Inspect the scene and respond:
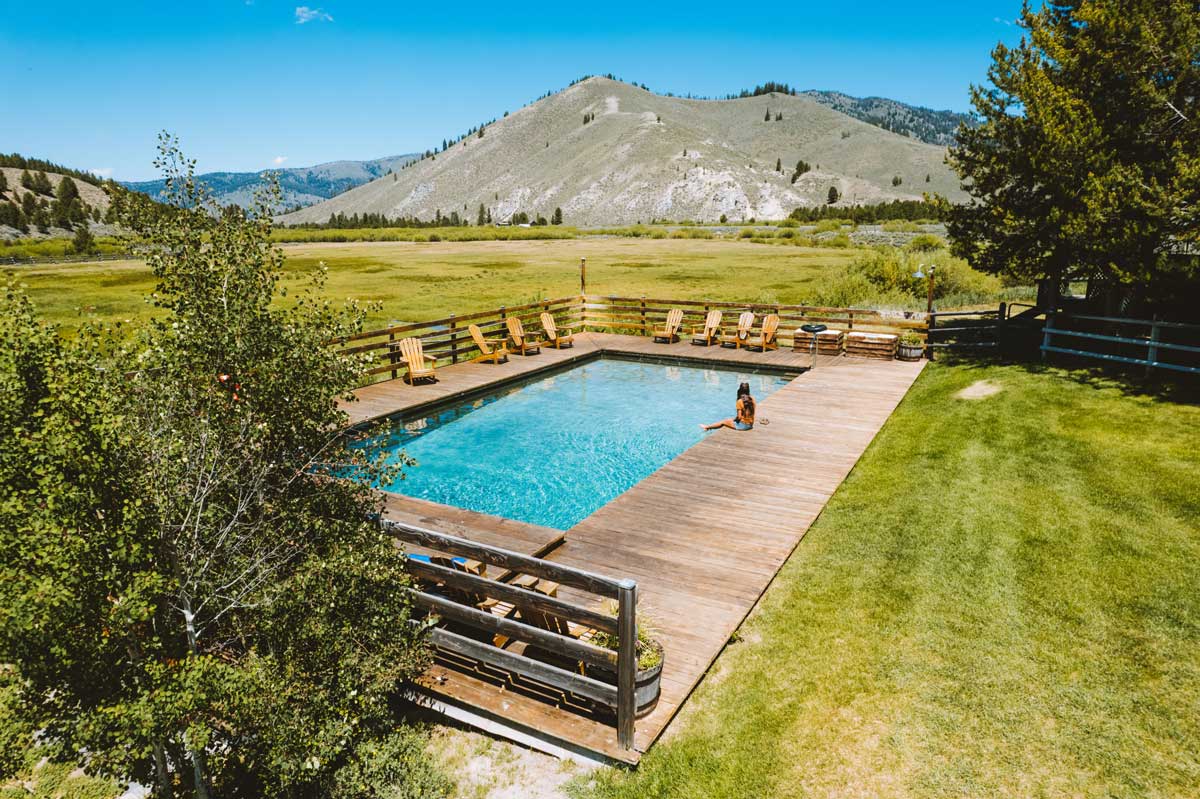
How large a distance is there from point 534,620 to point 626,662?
1.14m

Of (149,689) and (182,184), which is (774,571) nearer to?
(149,689)

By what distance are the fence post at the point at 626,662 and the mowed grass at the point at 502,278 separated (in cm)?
2174

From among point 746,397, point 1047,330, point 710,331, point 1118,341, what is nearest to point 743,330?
point 710,331

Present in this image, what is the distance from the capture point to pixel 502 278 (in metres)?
47.3

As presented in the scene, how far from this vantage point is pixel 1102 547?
7508 millimetres

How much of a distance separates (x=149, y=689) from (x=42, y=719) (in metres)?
0.42

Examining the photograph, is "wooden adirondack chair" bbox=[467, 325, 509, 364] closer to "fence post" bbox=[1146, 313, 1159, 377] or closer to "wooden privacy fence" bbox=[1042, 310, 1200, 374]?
"wooden privacy fence" bbox=[1042, 310, 1200, 374]

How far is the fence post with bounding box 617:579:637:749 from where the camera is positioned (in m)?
4.60

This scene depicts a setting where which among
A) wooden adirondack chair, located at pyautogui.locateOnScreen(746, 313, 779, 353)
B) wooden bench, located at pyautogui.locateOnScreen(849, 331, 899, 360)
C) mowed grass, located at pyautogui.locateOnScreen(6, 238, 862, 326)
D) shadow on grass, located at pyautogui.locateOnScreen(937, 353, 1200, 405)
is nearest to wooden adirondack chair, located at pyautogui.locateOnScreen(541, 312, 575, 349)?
wooden adirondack chair, located at pyautogui.locateOnScreen(746, 313, 779, 353)

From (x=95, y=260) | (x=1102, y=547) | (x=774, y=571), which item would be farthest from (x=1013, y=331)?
(x=95, y=260)

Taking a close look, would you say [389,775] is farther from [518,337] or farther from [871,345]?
[871,345]

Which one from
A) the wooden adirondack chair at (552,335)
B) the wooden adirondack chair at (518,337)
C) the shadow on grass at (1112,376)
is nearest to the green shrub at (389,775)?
the shadow on grass at (1112,376)

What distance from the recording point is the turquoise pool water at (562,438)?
1151cm

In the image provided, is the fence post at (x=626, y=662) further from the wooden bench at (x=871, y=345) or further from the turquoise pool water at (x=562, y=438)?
the wooden bench at (x=871, y=345)
